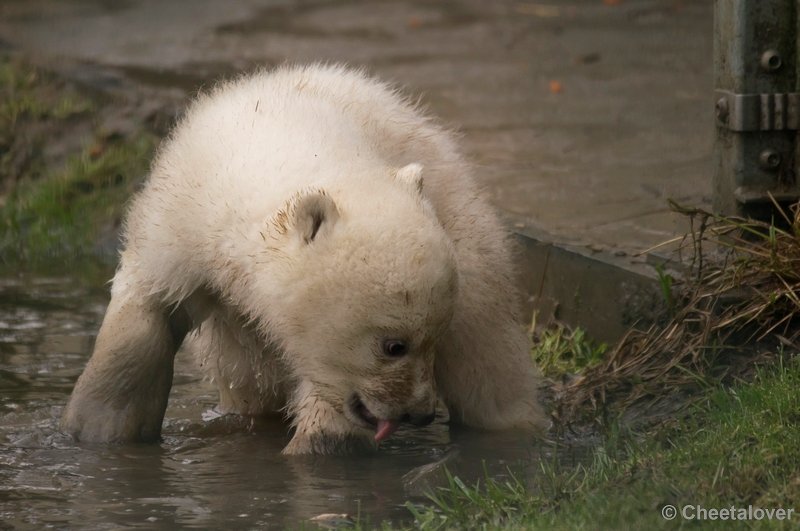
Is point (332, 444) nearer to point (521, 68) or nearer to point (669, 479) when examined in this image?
point (669, 479)

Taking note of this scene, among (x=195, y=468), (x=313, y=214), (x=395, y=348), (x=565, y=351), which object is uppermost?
(x=313, y=214)

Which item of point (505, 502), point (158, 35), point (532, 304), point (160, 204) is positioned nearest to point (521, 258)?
point (532, 304)

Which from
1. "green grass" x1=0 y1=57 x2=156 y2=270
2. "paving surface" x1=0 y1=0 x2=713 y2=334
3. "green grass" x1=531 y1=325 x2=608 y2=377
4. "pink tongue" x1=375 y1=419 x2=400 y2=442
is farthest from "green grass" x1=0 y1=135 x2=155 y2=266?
"pink tongue" x1=375 y1=419 x2=400 y2=442

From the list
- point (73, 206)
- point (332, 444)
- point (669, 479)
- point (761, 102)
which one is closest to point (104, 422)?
point (332, 444)

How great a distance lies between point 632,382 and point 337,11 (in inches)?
349

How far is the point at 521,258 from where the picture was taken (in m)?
7.23

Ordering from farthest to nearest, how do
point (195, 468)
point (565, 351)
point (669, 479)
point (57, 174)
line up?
point (57, 174) < point (565, 351) < point (195, 468) < point (669, 479)

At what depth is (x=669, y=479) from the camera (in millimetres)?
4266

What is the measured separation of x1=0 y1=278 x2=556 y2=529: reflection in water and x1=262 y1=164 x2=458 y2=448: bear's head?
331 millimetres

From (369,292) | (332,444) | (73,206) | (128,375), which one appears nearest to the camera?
(369,292)

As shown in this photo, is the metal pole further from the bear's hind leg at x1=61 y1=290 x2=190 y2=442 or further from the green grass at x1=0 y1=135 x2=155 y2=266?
the green grass at x1=0 y1=135 x2=155 y2=266

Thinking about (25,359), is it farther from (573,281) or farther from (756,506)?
(756,506)

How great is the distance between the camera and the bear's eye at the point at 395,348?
4.79m

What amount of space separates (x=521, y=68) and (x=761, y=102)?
17.7 feet
